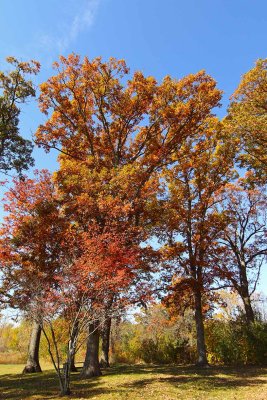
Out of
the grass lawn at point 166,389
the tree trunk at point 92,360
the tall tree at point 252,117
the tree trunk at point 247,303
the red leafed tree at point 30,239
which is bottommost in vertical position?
the grass lawn at point 166,389

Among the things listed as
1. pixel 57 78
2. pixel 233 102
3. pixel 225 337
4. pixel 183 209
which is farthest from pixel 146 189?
pixel 225 337

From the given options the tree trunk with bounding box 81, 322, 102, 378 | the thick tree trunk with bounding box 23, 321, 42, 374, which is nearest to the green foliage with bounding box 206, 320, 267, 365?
A: the tree trunk with bounding box 81, 322, 102, 378

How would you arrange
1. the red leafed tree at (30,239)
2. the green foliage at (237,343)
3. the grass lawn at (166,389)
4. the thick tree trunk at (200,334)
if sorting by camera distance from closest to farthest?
1. the grass lawn at (166,389)
2. the red leafed tree at (30,239)
3. the thick tree trunk at (200,334)
4. the green foliage at (237,343)

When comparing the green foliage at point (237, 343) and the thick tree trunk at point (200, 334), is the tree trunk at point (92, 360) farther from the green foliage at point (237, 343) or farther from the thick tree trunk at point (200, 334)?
Answer: the green foliage at point (237, 343)

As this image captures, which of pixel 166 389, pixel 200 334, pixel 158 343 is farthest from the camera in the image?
pixel 158 343

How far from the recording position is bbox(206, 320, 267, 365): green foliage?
17.7 m

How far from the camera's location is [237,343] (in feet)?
61.0

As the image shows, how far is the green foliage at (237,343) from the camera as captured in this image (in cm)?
1768

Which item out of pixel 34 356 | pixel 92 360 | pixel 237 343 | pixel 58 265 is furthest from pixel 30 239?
pixel 237 343

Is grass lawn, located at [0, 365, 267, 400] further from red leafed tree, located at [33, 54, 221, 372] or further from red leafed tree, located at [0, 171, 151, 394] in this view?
red leafed tree, located at [33, 54, 221, 372]

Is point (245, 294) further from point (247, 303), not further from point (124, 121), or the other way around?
point (124, 121)

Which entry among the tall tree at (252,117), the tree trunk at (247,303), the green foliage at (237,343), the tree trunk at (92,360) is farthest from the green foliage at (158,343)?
the tall tree at (252,117)

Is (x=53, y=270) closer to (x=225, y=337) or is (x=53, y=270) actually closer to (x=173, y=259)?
(x=173, y=259)

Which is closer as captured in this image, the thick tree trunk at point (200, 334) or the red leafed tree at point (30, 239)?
the red leafed tree at point (30, 239)
